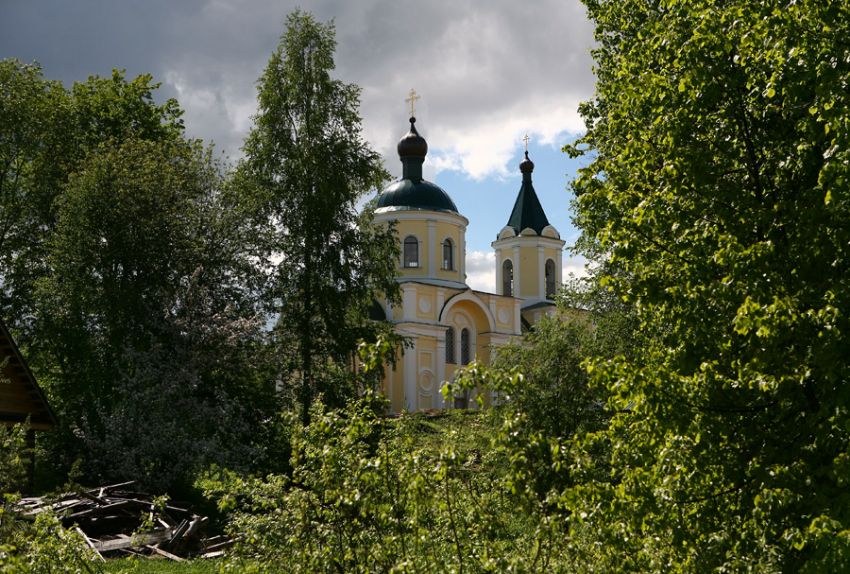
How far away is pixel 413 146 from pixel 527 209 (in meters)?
9.37

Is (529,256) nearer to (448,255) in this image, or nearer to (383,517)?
(448,255)

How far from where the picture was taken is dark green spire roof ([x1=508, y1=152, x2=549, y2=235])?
5488cm

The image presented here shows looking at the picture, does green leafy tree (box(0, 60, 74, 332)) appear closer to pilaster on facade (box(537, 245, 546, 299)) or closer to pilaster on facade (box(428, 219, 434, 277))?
pilaster on facade (box(428, 219, 434, 277))

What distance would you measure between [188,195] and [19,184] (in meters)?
6.99

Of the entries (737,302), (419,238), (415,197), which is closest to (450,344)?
(419,238)

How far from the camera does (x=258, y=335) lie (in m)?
22.6

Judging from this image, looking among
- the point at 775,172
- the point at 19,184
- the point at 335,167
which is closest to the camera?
the point at 775,172

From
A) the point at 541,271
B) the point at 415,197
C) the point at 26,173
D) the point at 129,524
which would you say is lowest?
the point at 129,524

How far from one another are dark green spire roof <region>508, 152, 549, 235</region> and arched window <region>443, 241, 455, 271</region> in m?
7.21

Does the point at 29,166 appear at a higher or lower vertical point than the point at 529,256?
lower

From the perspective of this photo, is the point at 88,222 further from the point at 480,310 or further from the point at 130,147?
the point at 480,310

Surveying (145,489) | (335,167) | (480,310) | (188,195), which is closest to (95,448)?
(145,489)

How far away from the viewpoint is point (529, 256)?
54.4 metres

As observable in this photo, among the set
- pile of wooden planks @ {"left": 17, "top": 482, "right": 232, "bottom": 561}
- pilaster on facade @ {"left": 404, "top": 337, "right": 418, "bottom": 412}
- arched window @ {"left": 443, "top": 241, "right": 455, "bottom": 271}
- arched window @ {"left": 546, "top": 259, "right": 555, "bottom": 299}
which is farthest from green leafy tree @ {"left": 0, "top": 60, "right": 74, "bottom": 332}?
arched window @ {"left": 546, "top": 259, "right": 555, "bottom": 299}
